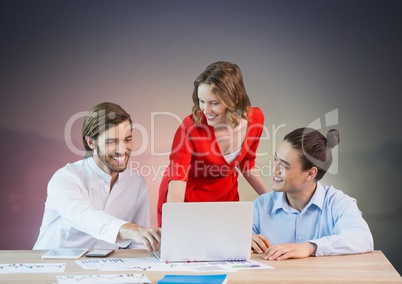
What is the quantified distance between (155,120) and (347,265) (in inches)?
89.7

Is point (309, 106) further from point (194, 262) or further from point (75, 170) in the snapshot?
point (194, 262)

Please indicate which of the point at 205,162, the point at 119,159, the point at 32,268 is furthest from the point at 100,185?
the point at 32,268

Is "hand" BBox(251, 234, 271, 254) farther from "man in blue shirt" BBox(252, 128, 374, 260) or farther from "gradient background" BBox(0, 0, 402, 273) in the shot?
"gradient background" BBox(0, 0, 402, 273)

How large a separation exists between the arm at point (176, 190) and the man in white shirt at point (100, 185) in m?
0.23

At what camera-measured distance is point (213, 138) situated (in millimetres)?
3303

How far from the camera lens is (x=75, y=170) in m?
2.96

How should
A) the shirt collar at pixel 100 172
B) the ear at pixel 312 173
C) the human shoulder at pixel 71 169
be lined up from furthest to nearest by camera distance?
1. the shirt collar at pixel 100 172
2. the human shoulder at pixel 71 169
3. the ear at pixel 312 173

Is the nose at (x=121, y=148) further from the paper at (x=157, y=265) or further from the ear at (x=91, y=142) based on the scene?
the paper at (x=157, y=265)

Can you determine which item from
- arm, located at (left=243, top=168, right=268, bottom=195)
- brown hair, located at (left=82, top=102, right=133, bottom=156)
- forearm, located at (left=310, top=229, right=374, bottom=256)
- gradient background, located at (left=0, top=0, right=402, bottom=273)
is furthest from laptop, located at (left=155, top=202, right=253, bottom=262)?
gradient background, located at (left=0, top=0, right=402, bottom=273)

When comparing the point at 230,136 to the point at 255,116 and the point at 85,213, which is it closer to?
the point at 255,116

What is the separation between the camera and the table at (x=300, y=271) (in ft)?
6.21

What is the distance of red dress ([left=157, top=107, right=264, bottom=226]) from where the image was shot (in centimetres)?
329

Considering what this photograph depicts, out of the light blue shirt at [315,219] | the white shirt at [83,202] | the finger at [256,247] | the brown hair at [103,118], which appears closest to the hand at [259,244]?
the finger at [256,247]

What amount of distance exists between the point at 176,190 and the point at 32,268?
1.37 meters
